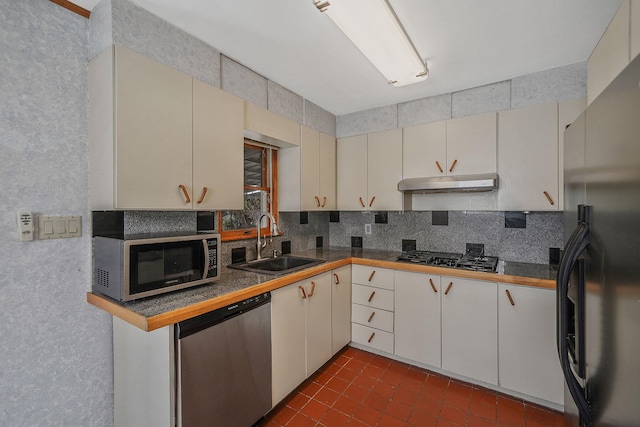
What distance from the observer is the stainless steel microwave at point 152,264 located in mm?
1257

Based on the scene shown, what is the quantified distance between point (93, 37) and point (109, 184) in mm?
792

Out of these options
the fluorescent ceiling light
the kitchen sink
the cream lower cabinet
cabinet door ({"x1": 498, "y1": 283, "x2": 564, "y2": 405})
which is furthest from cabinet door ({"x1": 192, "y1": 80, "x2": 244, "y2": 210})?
cabinet door ({"x1": 498, "y1": 283, "x2": 564, "y2": 405})

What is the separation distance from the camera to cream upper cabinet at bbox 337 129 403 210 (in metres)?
2.64

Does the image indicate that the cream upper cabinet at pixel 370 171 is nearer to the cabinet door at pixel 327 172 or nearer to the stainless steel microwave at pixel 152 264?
the cabinet door at pixel 327 172

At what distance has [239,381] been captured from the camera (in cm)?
150

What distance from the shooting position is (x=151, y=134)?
1.39 meters

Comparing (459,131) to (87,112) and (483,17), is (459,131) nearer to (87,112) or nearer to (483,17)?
(483,17)

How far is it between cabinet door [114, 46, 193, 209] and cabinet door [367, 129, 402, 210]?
5.65 ft

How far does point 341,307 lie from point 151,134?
1902 mm

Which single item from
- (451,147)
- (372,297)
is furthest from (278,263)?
(451,147)

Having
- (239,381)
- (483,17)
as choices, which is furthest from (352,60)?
(239,381)

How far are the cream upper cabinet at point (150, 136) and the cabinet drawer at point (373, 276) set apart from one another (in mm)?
1415

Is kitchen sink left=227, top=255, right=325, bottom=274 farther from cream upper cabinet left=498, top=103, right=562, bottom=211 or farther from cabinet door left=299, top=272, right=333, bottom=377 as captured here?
cream upper cabinet left=498, top=103, right=562, bottom=211

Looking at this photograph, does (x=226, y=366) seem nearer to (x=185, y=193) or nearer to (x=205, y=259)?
(x=205, y=259)
